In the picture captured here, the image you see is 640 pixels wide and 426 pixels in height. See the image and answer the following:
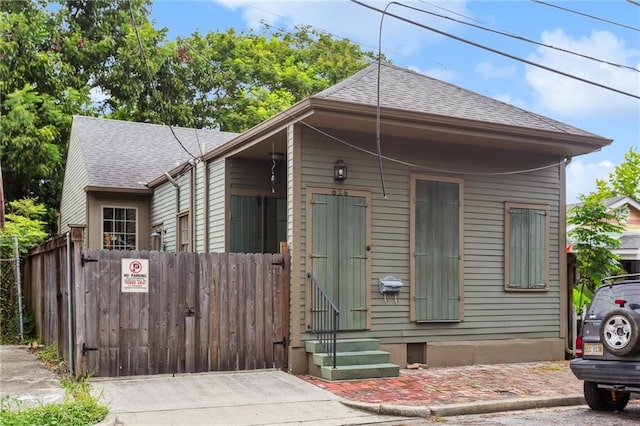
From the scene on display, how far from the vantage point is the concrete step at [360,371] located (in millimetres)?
9195

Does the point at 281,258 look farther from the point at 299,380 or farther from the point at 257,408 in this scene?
the point at 257,408

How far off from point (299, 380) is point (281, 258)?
5.73 ft

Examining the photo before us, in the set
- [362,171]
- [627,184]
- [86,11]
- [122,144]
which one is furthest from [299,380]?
[627,184]

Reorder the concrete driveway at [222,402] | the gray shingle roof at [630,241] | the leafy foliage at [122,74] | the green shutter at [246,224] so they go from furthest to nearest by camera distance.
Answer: the leafy foliage at [122,74]
the gray shingle roof at [630,241]
the green shutter at [246,224]
the concrete driveway at [222,402]

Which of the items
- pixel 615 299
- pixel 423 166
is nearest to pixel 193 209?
pixel 423 166

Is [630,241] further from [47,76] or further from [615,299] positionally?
[47,76]

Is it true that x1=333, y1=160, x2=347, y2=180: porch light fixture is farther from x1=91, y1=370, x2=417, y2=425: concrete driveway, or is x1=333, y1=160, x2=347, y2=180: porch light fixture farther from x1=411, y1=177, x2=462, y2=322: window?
x1=91, y1=370, x2=417, y2=425: concrete driveway

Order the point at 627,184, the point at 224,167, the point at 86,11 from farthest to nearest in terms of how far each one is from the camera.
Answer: the point at 627,184
the point at 86,11
the point at 224,167

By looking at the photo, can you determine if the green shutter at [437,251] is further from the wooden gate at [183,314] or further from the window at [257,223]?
the window at [257,223]

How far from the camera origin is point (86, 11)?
28.4m

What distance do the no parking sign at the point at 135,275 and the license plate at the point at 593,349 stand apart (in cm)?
547

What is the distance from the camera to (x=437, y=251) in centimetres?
1111

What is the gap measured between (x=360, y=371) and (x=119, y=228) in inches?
383

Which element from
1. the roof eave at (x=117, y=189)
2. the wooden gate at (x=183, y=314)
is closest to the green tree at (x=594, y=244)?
the wooden gate at (x=183, y=314)
